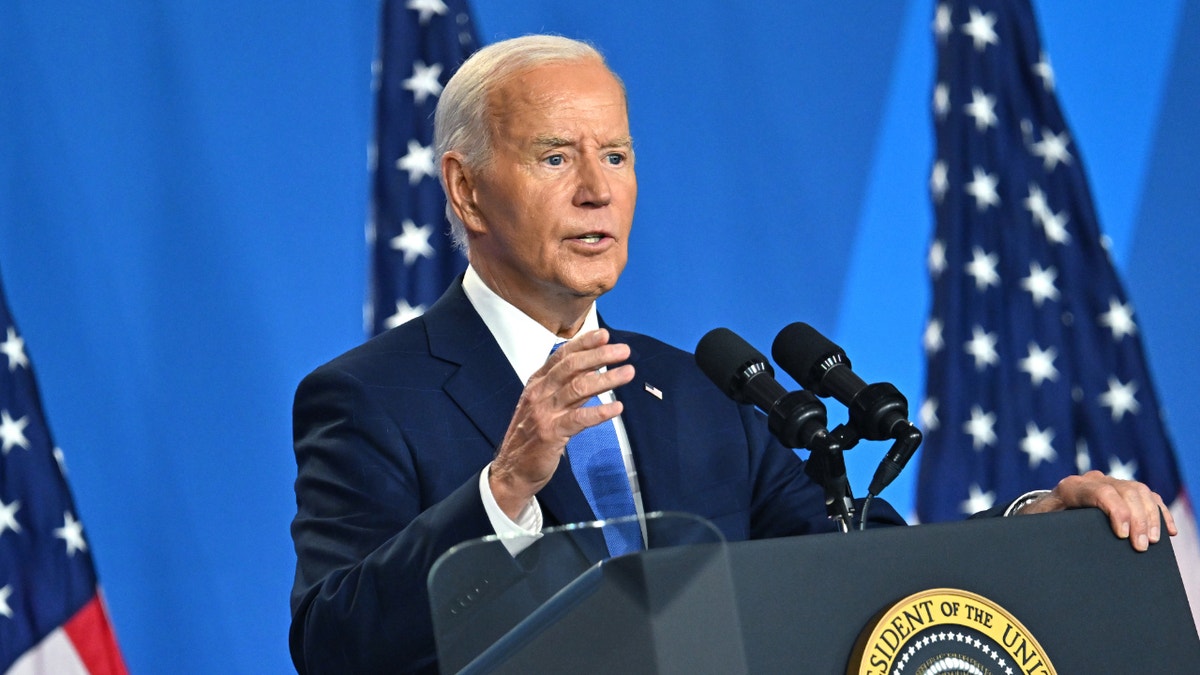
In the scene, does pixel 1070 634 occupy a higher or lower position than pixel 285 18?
lower

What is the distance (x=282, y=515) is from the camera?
336 centimetres

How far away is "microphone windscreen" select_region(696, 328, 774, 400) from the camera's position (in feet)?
5.82

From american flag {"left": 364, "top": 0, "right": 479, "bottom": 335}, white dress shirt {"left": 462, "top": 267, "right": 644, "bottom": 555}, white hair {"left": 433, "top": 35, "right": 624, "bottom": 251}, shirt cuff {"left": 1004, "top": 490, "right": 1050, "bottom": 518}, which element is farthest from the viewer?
american flag {"left": 364, "top": 0, "right": 479, "bottom": 335}

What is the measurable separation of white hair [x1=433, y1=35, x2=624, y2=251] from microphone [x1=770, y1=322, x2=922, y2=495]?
0.83 m

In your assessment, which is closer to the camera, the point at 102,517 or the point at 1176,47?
the point at 102,517

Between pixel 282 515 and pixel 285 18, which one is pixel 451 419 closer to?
pixel 282 515

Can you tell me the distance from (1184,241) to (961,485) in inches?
43.7

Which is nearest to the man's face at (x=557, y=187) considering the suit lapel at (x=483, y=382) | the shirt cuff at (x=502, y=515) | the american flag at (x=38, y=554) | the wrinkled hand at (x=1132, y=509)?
the suit lapel at (x=483, y=382)

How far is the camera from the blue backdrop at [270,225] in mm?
3207

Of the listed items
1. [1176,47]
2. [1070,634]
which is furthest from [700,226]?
[1070,634]

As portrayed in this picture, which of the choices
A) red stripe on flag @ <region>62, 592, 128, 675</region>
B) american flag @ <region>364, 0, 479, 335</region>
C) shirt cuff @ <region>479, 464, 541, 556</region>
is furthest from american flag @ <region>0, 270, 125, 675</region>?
shirt cuff @ <region>479, 464, 541, 556</region>

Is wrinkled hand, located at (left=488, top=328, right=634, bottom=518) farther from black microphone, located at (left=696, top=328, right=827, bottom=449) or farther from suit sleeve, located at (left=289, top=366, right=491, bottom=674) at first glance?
black microphone, located at (left=696, top=328, right=827, bottom=449)

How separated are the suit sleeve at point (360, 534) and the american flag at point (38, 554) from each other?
1123mm

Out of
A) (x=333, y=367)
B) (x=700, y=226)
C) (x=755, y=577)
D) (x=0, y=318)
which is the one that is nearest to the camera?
(x=755, y=577)
